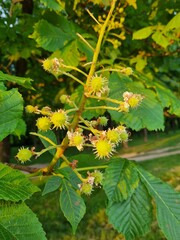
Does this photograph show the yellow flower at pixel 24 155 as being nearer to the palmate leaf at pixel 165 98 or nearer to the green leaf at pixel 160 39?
the palmate leaf at pixel 165 98

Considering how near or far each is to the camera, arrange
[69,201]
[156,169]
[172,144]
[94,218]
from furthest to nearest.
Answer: [172,144] → [156,169] → [94,218] → [69,201]

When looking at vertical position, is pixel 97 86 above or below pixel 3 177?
above

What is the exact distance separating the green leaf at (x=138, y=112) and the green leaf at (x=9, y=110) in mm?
651

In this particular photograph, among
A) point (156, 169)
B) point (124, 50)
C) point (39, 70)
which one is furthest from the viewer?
point (156, 169)

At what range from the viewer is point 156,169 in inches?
480

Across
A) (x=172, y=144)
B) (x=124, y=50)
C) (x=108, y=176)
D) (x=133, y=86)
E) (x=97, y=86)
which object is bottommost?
(x=108, y=176)

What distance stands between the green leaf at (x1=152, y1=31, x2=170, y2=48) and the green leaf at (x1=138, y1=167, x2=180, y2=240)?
152cm

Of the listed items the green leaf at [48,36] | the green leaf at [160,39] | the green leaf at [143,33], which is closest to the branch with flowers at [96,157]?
the green leaf at [48,36]

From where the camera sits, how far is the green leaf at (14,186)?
1.30m

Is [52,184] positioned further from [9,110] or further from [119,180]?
[9,110]

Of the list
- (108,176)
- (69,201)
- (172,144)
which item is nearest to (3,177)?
(69,201)

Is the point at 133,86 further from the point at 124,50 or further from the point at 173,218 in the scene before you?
the point at 124,50

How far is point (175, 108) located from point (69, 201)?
1080mm

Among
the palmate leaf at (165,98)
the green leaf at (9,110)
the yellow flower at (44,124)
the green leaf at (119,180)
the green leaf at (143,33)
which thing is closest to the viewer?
the green leaf at (9,110)
